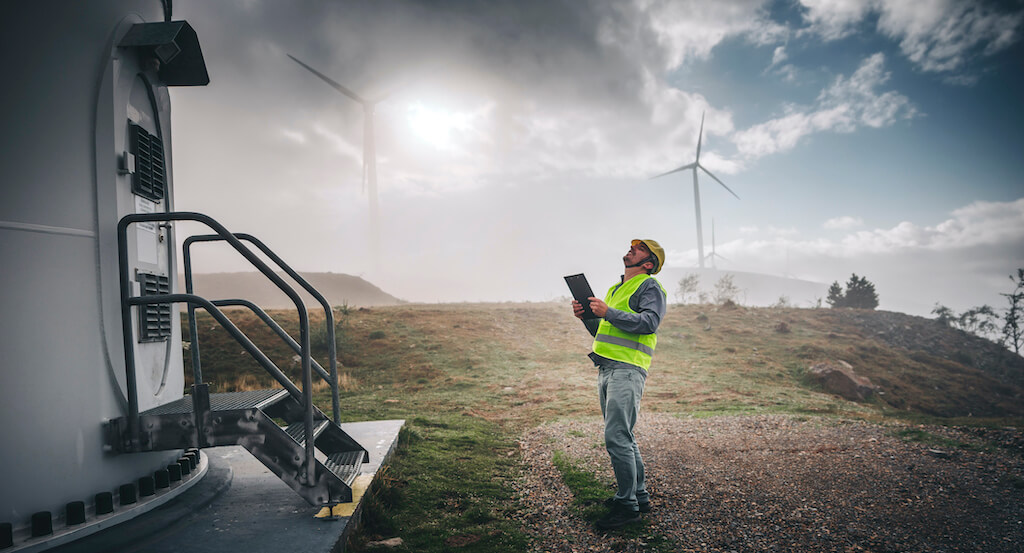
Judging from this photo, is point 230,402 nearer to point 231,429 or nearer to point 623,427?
point 231,429

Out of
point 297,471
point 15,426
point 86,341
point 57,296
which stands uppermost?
point 57,296

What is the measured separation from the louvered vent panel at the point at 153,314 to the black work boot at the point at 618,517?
400 centimetres

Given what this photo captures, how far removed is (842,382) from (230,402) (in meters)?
15.4

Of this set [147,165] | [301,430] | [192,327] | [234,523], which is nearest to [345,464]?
[301,430]

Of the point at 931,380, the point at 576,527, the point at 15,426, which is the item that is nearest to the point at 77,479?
the point at 15,426

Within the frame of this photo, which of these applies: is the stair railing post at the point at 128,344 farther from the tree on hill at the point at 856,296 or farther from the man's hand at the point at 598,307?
the tree on hill at the point at 856,296

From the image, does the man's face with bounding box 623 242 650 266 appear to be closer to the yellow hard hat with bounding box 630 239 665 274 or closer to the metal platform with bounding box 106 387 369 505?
the yellow hard hat with bounding box 630 239 665 274

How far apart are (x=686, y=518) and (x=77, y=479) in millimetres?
4532

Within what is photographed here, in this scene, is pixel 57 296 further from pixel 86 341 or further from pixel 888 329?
pixel 888 329

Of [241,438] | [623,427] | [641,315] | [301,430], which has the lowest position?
[623,427]

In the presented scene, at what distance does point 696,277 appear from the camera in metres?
32.9

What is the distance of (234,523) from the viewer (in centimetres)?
358

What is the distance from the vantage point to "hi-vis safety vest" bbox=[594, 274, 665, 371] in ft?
14.0

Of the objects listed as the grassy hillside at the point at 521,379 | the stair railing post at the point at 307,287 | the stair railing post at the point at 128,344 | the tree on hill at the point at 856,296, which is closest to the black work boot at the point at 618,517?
the grassy hillside at the point at 521,379
